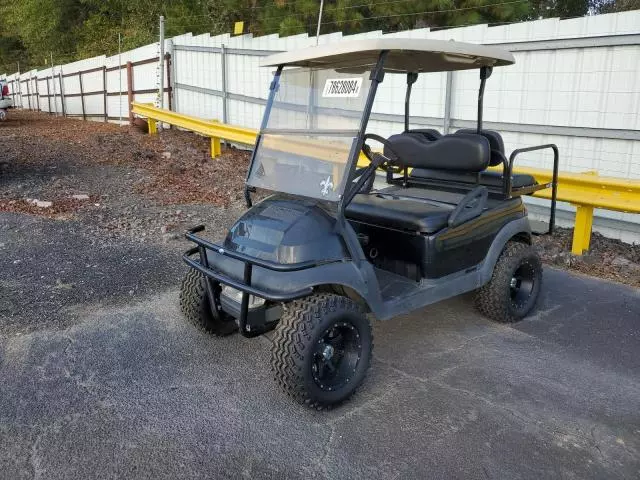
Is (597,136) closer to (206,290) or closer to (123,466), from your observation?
(206,290)

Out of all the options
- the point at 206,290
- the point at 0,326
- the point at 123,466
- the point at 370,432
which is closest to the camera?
the point at 123,466

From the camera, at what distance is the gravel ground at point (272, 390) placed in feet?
9.12

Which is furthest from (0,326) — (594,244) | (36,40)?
(36,40)

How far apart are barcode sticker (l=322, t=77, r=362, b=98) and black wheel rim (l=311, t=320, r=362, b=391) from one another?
1384mm

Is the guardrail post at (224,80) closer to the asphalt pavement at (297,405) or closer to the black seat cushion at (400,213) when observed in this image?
the asphalt pavement at (297,405)

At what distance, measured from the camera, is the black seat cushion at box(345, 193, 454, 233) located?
3.80 m

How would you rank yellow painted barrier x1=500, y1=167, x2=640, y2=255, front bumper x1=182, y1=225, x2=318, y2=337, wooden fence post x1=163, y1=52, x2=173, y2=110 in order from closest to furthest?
front bumper x1=182, y1=225, x2=318, y2=337, yellow painted barrier x1=500, y1=167, x2=640, y2=255, wooden fence post x1=163, y1=52, x2=173, y2=110

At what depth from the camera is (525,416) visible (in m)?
3.19

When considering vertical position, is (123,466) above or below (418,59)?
below

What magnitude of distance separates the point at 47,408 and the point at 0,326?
4.16 feet

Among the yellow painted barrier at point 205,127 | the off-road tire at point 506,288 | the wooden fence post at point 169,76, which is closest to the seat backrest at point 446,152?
the off-road tire at point 506,288

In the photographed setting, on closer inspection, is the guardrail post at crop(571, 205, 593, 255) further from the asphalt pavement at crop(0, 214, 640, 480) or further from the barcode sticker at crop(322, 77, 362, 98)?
the barcode sticker at crop(322, 77, 362, 98)

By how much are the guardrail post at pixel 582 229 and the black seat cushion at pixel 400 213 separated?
2.31 meters

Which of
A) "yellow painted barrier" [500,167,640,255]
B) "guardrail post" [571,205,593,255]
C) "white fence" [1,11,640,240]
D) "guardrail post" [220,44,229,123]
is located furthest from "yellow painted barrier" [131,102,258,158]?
"guardrail post" [571,205,593,255]
